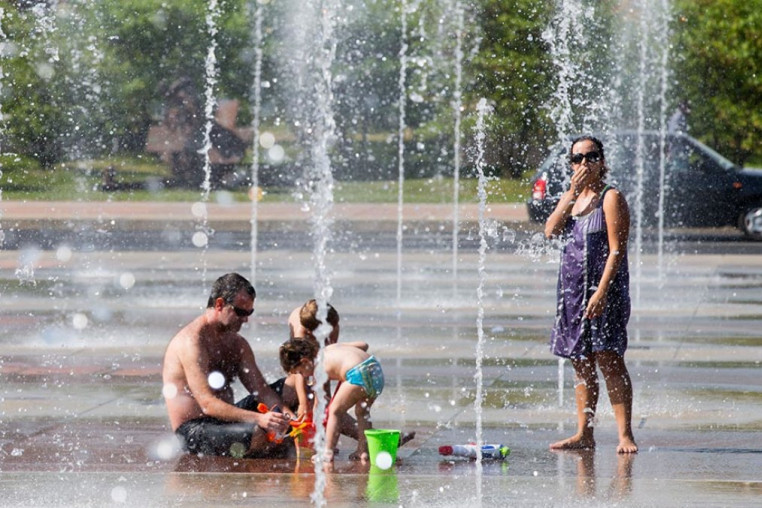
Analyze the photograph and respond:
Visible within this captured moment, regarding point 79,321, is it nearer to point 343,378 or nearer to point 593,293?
point 343,378

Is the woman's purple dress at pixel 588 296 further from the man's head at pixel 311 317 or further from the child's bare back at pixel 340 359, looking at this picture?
the man's head at pixel 311 317

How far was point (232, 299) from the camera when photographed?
8062 millimetres

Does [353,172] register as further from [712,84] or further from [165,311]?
[165,311]

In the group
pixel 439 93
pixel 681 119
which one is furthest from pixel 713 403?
pixel 439 93

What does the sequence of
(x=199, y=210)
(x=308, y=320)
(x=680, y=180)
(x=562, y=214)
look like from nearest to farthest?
1. (x=308, y=320)
2. (x=562, y=214)
3. (x=680, y=180)
4. (x=199, y=210)

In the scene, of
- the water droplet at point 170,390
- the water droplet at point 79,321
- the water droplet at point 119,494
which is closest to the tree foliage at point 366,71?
the water droplet at point 79,321

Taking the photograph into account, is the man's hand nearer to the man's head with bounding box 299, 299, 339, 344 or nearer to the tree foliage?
the man's head with bounding box 299, 299, 339, 344

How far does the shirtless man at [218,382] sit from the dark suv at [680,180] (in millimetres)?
15987

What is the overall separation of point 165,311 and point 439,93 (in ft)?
80.3

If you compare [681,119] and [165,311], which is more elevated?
[681,119]

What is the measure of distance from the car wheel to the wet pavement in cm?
465

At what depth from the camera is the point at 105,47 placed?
40062 mm

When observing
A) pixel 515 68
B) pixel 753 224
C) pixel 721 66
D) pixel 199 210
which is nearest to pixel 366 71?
pixel 515 68

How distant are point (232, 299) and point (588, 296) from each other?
5.85 ft
